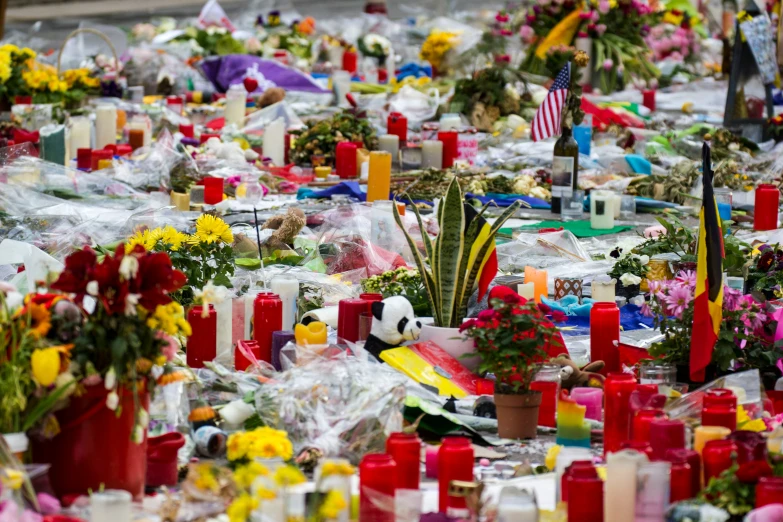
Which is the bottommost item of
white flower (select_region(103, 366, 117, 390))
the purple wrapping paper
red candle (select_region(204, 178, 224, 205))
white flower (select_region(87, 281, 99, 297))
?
white flower (select_region(103, 366, 117, 390))

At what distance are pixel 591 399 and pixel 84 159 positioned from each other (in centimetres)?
482

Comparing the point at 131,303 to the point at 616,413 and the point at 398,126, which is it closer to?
the point at 616,413

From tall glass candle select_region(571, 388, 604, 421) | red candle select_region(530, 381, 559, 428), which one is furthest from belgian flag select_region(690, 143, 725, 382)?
red candle select_region(530, 381, 559, 428)

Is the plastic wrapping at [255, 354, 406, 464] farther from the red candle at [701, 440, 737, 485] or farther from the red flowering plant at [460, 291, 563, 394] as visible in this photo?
the red candle at [701, 440, 737, 485]

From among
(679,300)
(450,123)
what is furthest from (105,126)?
(679,300)

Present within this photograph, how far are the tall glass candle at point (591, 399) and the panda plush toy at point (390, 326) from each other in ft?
1.98

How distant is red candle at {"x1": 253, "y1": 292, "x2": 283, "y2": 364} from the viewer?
458cm

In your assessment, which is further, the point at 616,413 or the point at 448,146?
the point at 448,146

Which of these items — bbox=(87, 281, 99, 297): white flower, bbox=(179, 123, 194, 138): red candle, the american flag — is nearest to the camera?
bbox=(87, 281, 99, 297): white flower

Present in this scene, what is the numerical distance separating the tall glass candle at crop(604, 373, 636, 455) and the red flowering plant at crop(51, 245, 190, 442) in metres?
1.27

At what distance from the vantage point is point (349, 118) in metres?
8.95

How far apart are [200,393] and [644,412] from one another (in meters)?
1.28

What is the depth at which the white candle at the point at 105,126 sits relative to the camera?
9.00 metres

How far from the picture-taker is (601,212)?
7.17 metres
